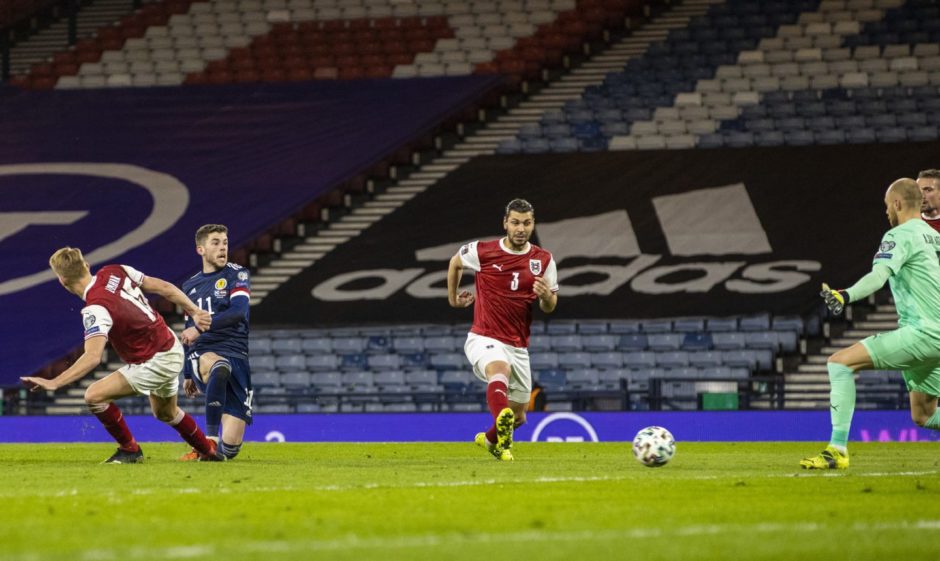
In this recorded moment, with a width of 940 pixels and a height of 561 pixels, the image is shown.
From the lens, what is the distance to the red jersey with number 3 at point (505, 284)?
13.3m

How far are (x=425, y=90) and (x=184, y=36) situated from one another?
25.6ft

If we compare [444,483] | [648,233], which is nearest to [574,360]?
[648,233]

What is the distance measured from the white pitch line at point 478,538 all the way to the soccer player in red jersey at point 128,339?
5941mm

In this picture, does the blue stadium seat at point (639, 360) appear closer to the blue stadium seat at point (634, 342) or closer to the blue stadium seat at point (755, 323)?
the blue stadium seat at point (634, 342)

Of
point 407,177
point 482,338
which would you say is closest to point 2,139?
point 407,177

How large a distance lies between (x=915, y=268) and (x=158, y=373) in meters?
6.35

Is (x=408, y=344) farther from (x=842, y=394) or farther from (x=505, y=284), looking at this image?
(x=842, y=394)

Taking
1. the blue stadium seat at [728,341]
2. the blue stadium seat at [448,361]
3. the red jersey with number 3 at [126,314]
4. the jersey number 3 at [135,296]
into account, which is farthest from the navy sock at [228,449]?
the blue stadium seat at [728,341]

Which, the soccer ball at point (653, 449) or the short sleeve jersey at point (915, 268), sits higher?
the short sleeve jersey at point (915, 268)

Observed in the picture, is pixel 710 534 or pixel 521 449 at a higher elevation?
pixel 710 534

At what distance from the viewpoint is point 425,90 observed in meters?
33.6

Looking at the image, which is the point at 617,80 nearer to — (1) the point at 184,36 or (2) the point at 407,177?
(2) the point at 407,177

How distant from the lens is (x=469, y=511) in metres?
7.89

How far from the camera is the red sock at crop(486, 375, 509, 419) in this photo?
12.4 m
